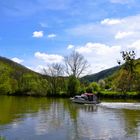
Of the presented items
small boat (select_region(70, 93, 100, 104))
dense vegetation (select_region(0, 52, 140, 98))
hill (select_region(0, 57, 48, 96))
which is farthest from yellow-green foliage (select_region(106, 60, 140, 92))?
small boat (select_region(70, 93, 100, 104))

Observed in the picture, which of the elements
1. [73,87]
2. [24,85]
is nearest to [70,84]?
[73,87]

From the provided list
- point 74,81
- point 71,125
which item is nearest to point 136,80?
point 74,81

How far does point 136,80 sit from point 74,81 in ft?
61.9

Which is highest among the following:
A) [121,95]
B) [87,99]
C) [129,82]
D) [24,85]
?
[24,85]

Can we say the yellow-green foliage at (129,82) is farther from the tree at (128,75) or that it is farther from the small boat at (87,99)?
the small boat at (87,99)

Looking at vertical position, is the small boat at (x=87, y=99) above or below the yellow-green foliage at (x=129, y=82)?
below

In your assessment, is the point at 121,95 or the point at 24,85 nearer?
the point at 121,95

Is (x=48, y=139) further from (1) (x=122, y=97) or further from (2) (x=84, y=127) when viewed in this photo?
(1) (x=122, y=97)

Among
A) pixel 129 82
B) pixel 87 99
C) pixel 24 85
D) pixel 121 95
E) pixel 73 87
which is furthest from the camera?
pixel 24 85

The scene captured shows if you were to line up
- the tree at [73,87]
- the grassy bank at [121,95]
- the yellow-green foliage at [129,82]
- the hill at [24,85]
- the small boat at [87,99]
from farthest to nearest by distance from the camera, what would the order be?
1. the tree at [73,87]
2. the hill at [24,85]
3. the yellow-green foliage at [129,82]
4. the grassy bank at [121,95]
5. the small boat at [87,99]

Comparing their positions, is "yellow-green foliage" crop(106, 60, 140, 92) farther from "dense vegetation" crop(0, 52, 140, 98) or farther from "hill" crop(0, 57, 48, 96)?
"hill" crop(0, 57, 48, 96)

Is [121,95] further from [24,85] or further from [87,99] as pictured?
[24,85]

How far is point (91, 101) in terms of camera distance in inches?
2808

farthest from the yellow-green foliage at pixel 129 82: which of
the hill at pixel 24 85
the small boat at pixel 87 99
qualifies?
the small boat at pixel 87 99
